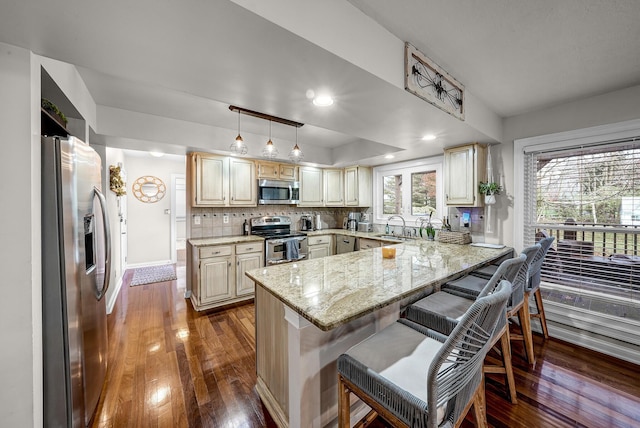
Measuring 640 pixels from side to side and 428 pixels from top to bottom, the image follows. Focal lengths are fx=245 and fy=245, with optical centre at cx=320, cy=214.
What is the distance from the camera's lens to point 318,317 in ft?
3.34

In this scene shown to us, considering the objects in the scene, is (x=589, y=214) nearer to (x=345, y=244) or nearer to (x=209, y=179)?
(x=345, y=244)

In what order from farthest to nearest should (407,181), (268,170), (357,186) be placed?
(357,186) < (407,181) < (268,170)

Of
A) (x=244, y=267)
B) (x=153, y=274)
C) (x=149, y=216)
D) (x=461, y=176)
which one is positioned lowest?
(x=153, y=274)

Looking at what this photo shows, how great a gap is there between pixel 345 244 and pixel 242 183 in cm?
201

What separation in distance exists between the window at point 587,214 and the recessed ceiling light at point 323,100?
235 cm

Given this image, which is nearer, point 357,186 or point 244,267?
point 244,267

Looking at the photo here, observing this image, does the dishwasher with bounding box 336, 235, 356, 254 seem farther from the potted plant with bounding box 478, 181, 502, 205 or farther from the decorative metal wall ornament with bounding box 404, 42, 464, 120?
the decorative metal wall ornament with bounding box 404, 42, 464, 120

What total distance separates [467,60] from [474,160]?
142 centimetres

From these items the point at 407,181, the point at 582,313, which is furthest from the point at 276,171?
the point at 582,313

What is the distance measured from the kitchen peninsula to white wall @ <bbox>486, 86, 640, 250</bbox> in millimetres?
1236

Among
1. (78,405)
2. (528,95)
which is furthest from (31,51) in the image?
(528,95)

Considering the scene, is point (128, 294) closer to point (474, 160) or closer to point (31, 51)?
point (31, 51)

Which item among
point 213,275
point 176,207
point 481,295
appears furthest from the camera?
point 176,207

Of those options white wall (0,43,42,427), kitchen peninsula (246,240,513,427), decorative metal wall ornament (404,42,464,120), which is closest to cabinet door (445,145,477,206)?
decorative metal wall ornament (404,42,464,120)
